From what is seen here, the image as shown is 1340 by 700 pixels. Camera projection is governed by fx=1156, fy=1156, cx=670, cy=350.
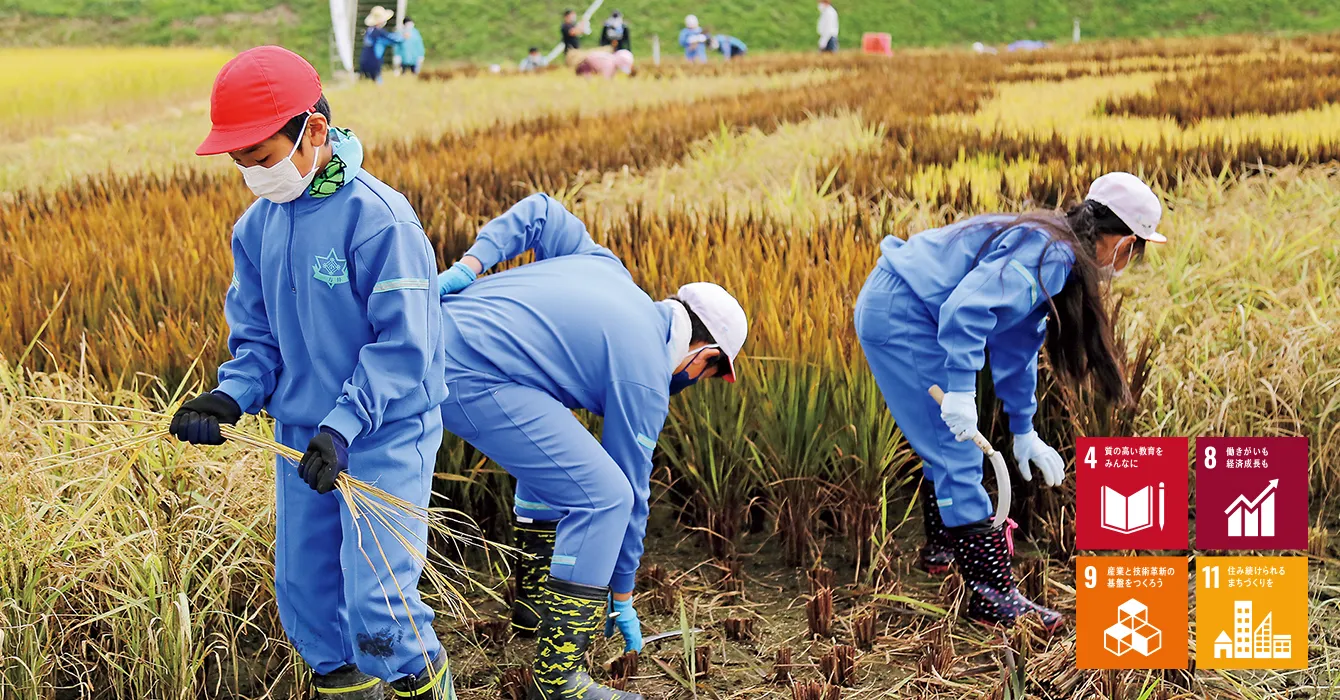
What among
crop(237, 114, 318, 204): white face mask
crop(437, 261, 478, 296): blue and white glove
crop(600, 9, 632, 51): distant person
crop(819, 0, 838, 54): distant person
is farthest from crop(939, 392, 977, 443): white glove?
crop(819, 0, 838, 54): distant person

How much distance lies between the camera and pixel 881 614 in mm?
2707

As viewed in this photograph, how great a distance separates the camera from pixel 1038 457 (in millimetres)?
2703

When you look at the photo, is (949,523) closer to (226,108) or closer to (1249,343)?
(1249,343)

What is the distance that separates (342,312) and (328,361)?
0.08 meters

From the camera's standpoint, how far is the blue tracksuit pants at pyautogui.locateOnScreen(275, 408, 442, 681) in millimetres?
1880

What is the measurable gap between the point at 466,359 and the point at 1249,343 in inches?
89.1

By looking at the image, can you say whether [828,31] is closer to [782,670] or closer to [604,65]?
[604,65]

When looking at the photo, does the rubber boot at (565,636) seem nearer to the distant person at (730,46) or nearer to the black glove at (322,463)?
the black glove at (322,463)

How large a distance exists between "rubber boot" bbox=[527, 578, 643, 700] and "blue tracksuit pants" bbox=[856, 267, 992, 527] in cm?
91

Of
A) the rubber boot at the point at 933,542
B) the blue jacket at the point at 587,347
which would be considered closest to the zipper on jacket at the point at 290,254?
the blue jacket at the point at 587,347

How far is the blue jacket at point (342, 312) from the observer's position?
180 cm

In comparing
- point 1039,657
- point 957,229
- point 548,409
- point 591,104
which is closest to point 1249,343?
point 957,229

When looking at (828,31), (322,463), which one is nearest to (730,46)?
(828,31)

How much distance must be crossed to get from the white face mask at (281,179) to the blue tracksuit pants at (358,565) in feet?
1.28
